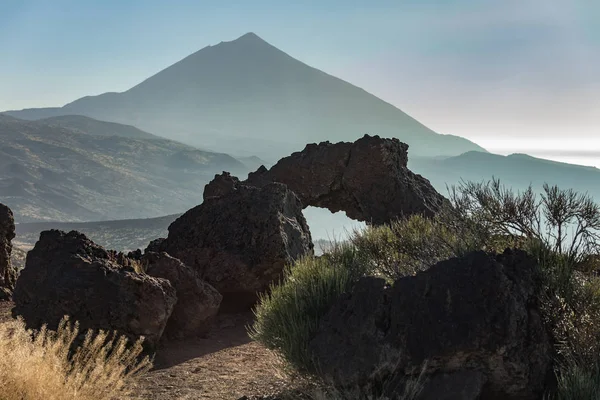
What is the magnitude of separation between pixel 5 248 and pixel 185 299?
5.59 metres

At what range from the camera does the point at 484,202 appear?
26.9ft

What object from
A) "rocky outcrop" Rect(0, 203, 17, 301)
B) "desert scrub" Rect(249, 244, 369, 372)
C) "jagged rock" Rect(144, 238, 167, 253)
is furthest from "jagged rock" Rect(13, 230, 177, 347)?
"rocky outcrop" Rect(0, 203, 17, 301)

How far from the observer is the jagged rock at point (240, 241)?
32.3 ft

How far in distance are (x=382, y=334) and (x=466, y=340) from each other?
746 mm

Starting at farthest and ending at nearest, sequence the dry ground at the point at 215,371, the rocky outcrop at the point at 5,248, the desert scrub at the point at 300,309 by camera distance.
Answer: the rocky outcrop at the point at 5,248 < the dry ground at the point at 215,371 < the desert scrub at the point at 300,309

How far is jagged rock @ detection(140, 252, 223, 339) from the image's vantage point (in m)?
8.30

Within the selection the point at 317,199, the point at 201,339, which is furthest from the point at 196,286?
the point at 317,199

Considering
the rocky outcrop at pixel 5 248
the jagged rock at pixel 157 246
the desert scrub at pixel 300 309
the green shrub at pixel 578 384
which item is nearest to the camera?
the green shrub at pixel 578 384

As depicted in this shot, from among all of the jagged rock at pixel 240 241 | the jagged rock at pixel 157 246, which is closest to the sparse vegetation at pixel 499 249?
the jagged rock at pixel 240 241

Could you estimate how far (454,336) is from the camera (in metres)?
4.57

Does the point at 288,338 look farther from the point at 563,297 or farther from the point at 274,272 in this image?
the point at 274,272

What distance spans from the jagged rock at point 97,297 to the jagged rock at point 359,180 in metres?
6.65

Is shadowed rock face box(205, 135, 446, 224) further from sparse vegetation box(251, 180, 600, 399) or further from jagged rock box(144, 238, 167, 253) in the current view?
sparse vegetation box(251, 180, 600, 399)

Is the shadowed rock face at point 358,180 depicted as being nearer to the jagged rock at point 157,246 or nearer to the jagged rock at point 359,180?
the jagged rock at point 359,180
